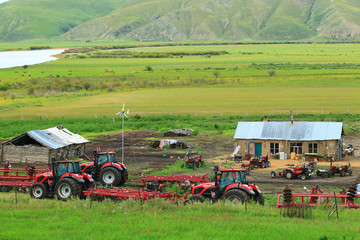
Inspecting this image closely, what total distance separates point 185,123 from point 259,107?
15772mm

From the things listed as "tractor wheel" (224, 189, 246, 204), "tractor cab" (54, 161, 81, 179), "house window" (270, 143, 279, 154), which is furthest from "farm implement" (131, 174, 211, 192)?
"house window" (270, 143, 279, 154)

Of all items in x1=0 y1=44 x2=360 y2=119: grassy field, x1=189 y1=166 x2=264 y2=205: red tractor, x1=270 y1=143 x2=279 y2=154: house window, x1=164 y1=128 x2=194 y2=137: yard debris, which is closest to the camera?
x1=189 y1=166 x2=264 y2=205: red tractor

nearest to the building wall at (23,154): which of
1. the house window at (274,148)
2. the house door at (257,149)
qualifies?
the house door at (257,149)

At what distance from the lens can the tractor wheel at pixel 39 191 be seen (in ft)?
84.9

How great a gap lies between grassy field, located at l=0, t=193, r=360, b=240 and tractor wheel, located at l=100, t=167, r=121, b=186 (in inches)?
266

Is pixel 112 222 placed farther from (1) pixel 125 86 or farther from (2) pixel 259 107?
(1) pixel 125 86

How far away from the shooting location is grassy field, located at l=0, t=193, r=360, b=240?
17438 mm

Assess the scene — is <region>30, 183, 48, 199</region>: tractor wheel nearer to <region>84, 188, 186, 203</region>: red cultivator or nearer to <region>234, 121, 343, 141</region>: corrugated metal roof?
<region>84, 188, 186, 203</region>: red cultivator

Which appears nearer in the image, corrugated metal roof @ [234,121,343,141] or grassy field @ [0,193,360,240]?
grassy field @ [0,193,360,240]

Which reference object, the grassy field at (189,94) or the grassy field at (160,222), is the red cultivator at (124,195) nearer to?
the grassy field at (160,222)

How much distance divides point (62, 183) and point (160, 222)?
8119 millimetres

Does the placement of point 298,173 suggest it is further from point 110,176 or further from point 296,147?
point 110,176

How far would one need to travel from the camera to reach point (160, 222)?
19141mm

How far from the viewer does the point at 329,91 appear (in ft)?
303
